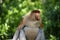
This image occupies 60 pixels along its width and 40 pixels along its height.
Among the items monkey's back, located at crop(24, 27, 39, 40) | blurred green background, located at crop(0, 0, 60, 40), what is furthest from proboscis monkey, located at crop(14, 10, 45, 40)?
blurred green background, located at crop(0, 0, 60, 40)

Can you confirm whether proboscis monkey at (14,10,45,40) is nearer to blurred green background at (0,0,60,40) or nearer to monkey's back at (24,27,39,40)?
monkey's back at (24,27,39,40)

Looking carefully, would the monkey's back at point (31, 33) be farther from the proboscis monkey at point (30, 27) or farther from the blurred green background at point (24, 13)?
the blurred green background at point (24, 13)

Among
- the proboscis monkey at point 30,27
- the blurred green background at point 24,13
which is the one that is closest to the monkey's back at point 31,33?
the proboscis monkey at point 30,27

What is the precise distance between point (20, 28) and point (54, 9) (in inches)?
124

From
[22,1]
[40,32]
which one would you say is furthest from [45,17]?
[40,32]

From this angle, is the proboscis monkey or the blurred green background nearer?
the proboscis monkey

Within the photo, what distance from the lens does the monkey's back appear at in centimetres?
435

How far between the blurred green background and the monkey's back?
109 inches

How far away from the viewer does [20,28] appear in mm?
4414

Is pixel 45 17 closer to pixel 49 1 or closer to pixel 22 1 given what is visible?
pixel 49 1

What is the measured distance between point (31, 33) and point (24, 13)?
362 centimetres

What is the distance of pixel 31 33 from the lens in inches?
172

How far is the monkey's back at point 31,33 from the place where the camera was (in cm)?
435

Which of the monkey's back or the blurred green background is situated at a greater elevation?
the monkey's back
